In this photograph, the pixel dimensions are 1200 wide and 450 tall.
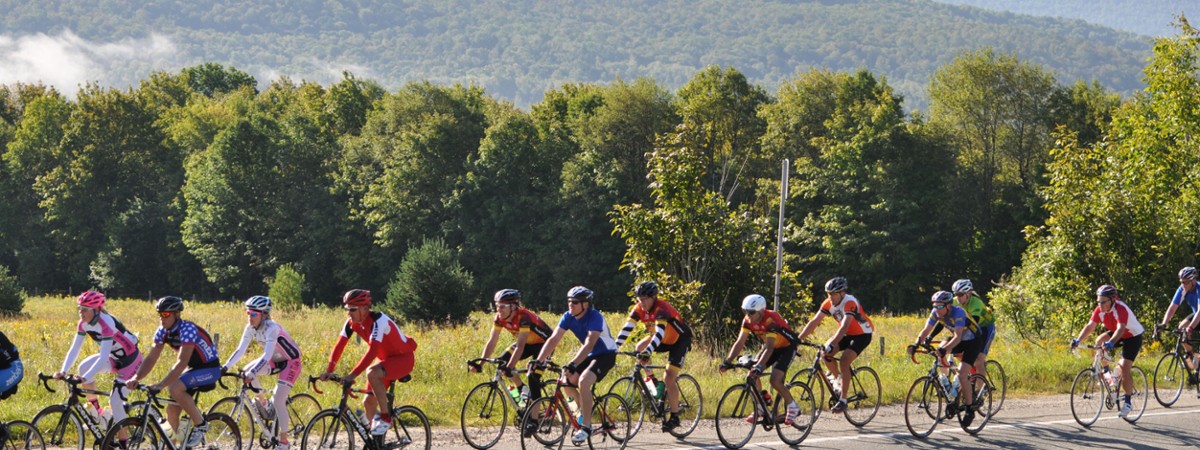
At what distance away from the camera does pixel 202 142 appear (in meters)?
74.7

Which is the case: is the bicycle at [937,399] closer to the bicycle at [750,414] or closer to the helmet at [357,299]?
the bicycle at [750,414]

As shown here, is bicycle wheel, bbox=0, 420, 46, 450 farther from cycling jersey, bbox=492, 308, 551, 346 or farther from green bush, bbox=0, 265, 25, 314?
green bush, bbox=0, 265, 25, 314

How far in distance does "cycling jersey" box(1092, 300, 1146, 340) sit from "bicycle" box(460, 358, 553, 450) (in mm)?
7692

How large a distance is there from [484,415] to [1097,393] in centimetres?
787

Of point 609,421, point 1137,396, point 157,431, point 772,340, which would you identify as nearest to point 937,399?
point 772,340

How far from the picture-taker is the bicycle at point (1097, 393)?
14883mm

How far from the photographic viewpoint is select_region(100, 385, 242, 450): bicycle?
10.5m

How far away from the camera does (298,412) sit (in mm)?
12094

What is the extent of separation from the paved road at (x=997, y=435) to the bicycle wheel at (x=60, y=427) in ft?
11.7

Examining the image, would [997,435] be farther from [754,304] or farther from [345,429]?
[345,429]

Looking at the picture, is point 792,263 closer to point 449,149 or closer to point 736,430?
point 449,149

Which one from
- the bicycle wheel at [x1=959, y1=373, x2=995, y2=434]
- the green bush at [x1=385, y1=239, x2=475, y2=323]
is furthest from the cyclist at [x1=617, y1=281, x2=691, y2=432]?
the green bush at [x1=385, y1=239, x2=475, y2=323]

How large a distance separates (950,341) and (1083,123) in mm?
45783

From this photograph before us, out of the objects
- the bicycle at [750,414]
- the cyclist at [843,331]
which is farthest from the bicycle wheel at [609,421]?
the cyclist at [843,331]
